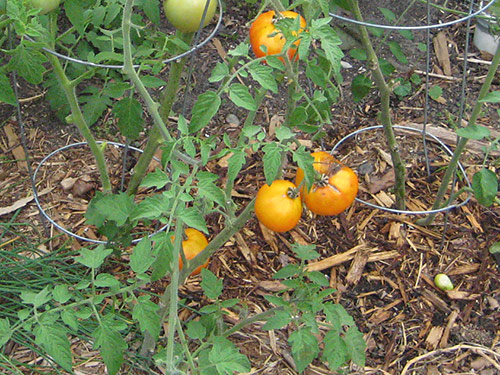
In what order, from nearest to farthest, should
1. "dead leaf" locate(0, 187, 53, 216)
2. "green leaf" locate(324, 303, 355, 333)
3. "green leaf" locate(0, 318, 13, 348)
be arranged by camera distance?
→ "green leaf" locate(0, 318, 13, 348) → "green leaf" locate(324, 303, 355, 333) → "dead leaf" locate(0, 187, 53, 216)

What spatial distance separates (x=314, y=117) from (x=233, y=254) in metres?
0.74

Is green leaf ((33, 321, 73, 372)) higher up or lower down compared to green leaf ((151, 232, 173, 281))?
lower down

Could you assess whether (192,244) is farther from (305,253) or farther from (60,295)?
(60,295)

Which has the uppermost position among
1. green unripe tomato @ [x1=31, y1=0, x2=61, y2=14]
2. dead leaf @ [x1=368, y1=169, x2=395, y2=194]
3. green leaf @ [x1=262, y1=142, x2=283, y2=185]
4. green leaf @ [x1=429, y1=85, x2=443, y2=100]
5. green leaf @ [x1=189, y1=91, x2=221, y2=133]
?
green unripe tomato @ [x1=31, y1=0, x2=61, y2=14]

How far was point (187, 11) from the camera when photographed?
1.63 meters

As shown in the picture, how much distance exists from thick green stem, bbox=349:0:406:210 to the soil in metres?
0.13

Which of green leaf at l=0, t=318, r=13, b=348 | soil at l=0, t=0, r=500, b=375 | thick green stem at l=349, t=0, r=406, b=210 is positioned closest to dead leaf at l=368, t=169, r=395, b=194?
soil at l=0, t=0, r=500, b=375

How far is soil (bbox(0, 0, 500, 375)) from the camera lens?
2002 millimetres

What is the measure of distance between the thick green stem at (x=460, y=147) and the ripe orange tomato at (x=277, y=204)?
0.63m

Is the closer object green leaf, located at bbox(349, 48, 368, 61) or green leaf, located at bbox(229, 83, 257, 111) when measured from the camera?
green leaf, located at bbox(229, 83, 257, 111)

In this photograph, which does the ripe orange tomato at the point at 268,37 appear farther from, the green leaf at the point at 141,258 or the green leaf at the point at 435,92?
the green leaf at the point at 435,92

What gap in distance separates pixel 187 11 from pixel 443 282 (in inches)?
48.5

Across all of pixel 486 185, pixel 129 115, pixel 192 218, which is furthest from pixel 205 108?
pixel 486 185

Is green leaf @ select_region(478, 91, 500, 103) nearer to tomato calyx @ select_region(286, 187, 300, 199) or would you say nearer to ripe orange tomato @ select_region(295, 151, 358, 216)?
ripe orange tomato @ select_region(295, 151, 358, 216)
